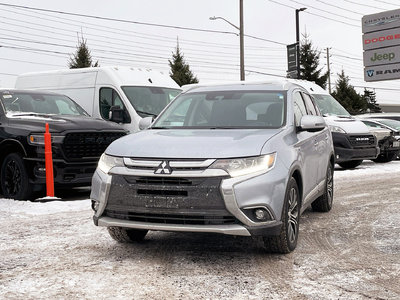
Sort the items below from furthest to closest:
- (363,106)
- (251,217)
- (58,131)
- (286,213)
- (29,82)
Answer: (363,106) → (29,82) → (58,131) → (286,213) → (251,217)

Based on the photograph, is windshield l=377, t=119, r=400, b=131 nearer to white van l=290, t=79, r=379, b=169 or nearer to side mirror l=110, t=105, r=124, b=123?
white van l=290, t=79, r=379, b=169

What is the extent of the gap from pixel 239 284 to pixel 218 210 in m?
0.62

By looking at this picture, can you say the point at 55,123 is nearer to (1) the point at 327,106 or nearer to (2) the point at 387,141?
(1) the point at 327,106

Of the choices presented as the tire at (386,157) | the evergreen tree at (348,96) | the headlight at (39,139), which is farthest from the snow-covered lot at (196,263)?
the evergreen tree at (348,96)

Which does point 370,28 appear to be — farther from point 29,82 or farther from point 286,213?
point 286,213

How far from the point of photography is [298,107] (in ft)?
20.3

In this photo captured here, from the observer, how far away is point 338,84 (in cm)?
6144

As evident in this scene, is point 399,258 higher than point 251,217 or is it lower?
lower

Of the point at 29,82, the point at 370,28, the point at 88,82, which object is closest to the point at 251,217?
the point at 88,82

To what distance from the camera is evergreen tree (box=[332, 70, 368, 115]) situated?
5912cm

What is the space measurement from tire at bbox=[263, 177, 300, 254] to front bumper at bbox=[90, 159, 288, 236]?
16cm

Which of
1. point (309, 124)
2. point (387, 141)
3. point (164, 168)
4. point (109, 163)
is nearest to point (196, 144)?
point (164, 168)

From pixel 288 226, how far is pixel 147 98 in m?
7.83

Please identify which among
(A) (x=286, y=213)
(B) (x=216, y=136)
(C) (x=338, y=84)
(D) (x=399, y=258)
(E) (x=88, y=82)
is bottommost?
(D) (x=399, y=258)
